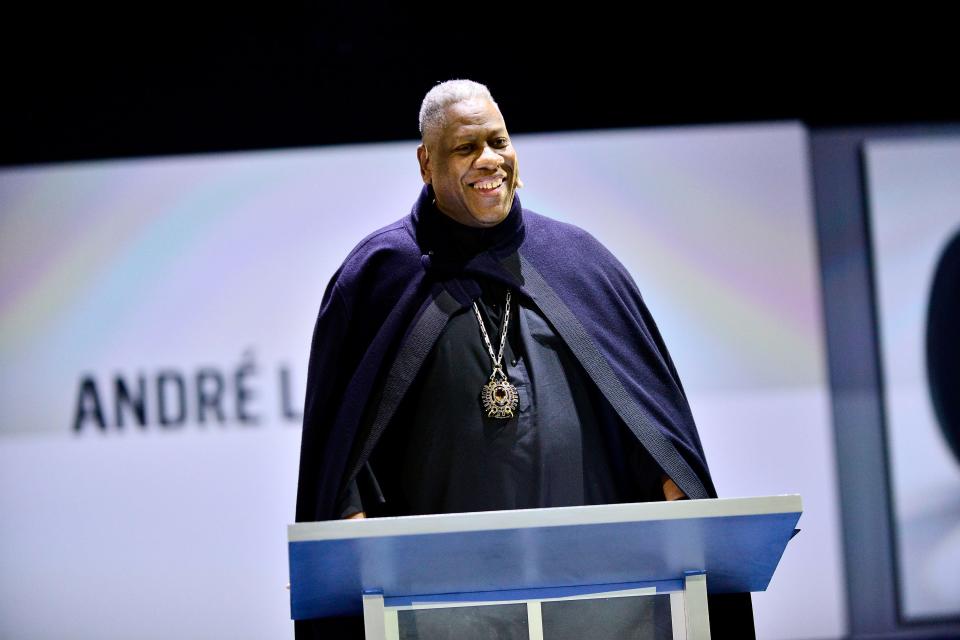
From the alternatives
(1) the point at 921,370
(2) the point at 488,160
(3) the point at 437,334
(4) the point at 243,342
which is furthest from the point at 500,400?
(1) the point at 921,370

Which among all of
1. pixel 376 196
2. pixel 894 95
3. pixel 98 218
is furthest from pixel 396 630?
pixel 894 95

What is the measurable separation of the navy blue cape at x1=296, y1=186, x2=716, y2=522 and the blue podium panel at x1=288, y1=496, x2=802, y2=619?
1.33 ft

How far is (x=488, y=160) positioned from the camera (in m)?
2.35

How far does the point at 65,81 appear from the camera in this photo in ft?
14.8

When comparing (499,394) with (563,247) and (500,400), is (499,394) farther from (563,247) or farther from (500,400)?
(563,247)

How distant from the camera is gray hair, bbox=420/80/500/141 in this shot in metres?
2.38

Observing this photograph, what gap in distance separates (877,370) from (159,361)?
2814 millimetres

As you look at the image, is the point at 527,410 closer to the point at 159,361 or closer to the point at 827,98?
the point at 159,361

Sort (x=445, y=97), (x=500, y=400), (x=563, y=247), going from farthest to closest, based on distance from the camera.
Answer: (x=563, y=247) → (x=445, y=97) → (x=500, y=400)

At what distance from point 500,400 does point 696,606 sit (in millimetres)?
611

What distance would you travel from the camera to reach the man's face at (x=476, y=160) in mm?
2363

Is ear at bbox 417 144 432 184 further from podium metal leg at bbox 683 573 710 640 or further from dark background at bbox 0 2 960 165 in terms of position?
dark background at bbox 0 2 960 165

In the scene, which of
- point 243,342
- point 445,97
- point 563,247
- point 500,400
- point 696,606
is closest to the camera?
point 696,606

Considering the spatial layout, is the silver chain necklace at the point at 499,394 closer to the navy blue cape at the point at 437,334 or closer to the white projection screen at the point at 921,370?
the navy blue cape at the point at 437,334
